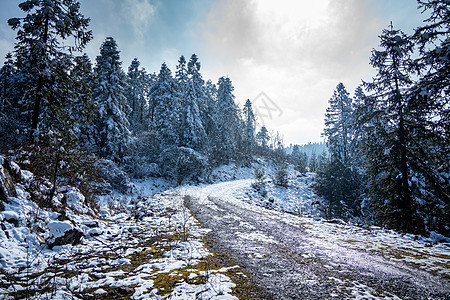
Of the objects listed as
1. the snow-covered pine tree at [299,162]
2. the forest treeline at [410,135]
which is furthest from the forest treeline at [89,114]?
the forest treeline at [410,135]

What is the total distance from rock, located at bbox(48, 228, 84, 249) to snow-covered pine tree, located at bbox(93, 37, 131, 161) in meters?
16.7

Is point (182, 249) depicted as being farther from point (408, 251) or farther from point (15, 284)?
point (408, 251)

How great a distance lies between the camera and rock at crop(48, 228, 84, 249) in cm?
469

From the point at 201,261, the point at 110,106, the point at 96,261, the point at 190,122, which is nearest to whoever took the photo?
the point at 96,261

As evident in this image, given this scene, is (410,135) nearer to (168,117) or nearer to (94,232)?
(94,232)

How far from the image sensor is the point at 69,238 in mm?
4957

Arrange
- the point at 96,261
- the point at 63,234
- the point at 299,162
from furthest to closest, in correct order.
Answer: the point at 299,162 < the point at 63,234 < the point at 96,261

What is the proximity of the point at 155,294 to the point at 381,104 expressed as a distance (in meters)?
13.6

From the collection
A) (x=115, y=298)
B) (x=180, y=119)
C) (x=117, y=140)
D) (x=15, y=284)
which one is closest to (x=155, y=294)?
(x=115, y=298)

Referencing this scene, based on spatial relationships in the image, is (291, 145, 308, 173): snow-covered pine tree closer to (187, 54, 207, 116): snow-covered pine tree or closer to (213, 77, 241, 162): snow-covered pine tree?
(213, 77, 241, 162): snow-covered pine tree

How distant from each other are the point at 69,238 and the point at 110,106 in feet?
59.0

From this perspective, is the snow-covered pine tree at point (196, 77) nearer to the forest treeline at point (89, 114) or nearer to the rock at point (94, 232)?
the forest treeline at point (89, 114)

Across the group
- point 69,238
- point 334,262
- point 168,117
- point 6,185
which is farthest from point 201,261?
point 168,117

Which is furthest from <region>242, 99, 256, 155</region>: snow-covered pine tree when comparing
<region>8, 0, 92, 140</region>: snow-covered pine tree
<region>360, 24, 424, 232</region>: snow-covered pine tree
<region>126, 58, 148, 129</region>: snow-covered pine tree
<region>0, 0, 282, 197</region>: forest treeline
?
<region>8, 0, 92, 140</region>: snow-covered pine tree
